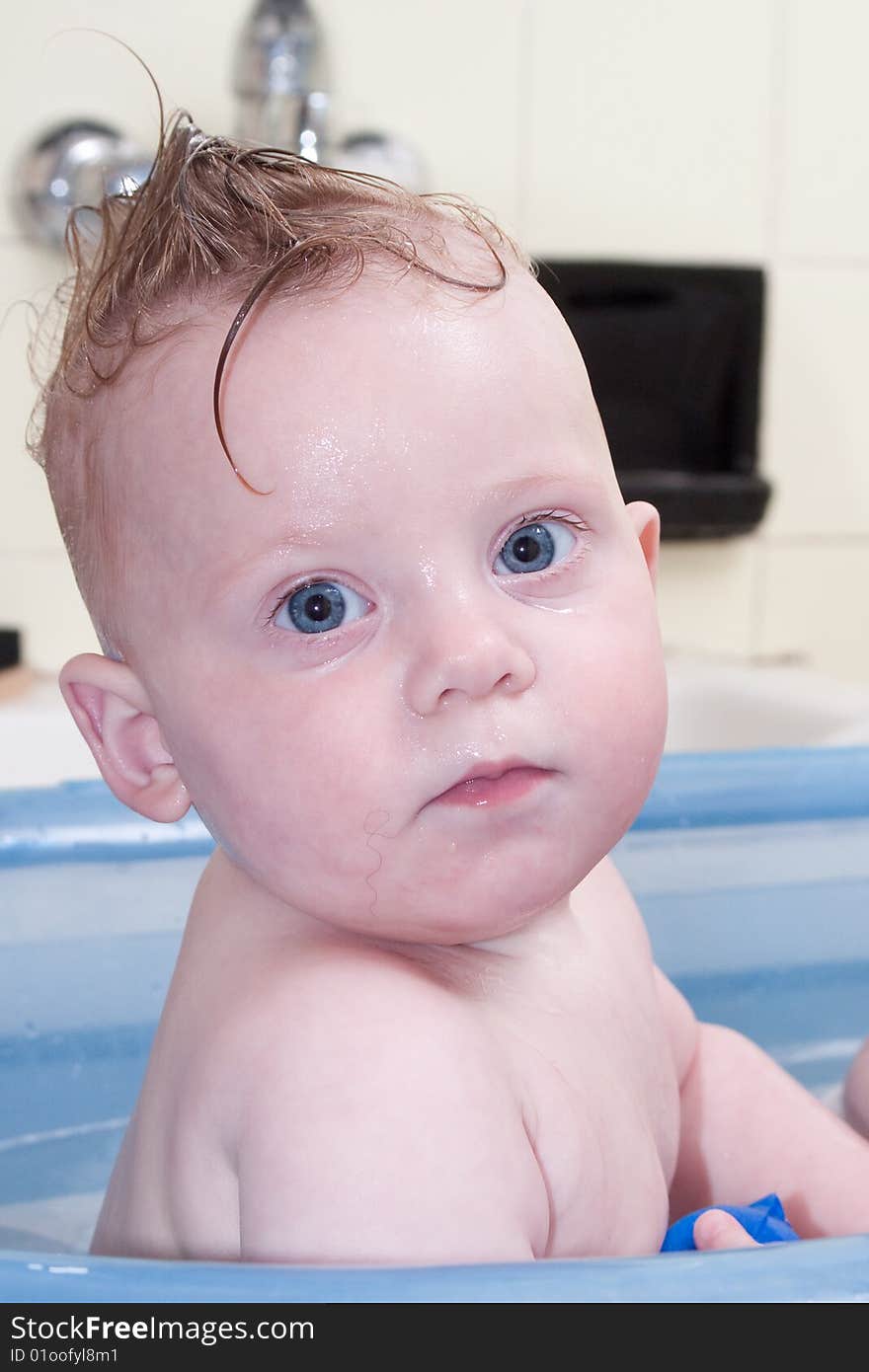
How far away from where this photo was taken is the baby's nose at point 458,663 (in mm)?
546

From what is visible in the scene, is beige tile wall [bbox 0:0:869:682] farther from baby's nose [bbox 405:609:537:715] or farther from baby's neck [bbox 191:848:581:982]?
baby's nose [bbox 405:609:537:715]

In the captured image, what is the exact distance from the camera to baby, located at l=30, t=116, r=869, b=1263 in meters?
0.55

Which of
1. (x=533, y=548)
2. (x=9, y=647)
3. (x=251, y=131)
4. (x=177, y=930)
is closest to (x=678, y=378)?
(x=251, y=131)

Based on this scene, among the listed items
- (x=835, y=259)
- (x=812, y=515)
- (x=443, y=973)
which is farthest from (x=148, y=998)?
(x=835, y=259)

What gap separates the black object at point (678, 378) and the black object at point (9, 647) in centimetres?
68

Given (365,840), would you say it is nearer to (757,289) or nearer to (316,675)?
(316,675)

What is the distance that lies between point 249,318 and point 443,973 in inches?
11.4

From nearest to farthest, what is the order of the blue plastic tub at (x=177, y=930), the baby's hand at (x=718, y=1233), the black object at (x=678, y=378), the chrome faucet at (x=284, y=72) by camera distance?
the baby's hand at (x=718, y=1233)
the blue plastic tub at (x=177, y=930)
the chrome faucet at (x=284, y=72)
the black object at (x=678, y=378)

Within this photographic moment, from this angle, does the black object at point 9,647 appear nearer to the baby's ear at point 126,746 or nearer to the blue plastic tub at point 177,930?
the blue plastic tub at point 177,930

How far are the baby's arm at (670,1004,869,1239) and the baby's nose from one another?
1.41 feet

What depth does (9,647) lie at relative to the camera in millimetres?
1490

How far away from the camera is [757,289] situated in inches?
67.0

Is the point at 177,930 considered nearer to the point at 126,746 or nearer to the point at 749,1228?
the point at 126,746

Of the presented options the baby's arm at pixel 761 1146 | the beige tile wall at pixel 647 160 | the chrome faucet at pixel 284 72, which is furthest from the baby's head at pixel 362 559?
the beige tile wall at pixel 647 160
